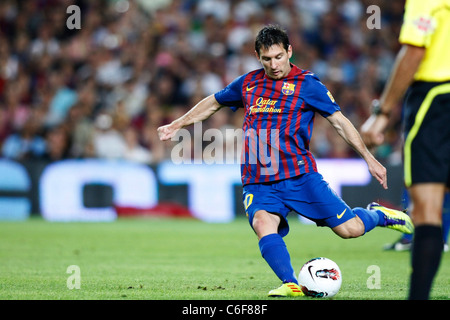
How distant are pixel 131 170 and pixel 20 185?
225 centimetres

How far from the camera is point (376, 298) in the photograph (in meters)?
5.80

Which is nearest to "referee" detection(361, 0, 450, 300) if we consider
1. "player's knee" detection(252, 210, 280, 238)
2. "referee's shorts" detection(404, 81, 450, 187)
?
"referee's shorts" detection(404, 81, 450, 187)

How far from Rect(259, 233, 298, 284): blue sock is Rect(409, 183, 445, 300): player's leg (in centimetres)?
166

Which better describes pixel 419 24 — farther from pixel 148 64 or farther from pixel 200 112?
pixel 148 64

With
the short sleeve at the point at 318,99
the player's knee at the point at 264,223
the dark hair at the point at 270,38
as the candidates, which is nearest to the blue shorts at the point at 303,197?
the player's knee at the point at 264,223

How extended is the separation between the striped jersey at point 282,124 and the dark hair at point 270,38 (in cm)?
37

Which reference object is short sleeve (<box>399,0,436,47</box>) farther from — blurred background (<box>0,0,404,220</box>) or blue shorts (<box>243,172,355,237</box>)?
blurred background (<box>0,0,404,220</box>)

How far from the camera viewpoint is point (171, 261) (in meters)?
8.86

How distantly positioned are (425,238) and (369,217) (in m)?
2.49

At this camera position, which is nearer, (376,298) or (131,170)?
(376,298)

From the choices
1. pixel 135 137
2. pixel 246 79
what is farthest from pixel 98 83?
pixel 246 79

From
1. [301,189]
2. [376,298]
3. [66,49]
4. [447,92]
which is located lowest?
[376,298]

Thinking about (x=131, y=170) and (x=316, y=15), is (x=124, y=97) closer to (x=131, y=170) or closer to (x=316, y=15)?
(x=131, y=170)
